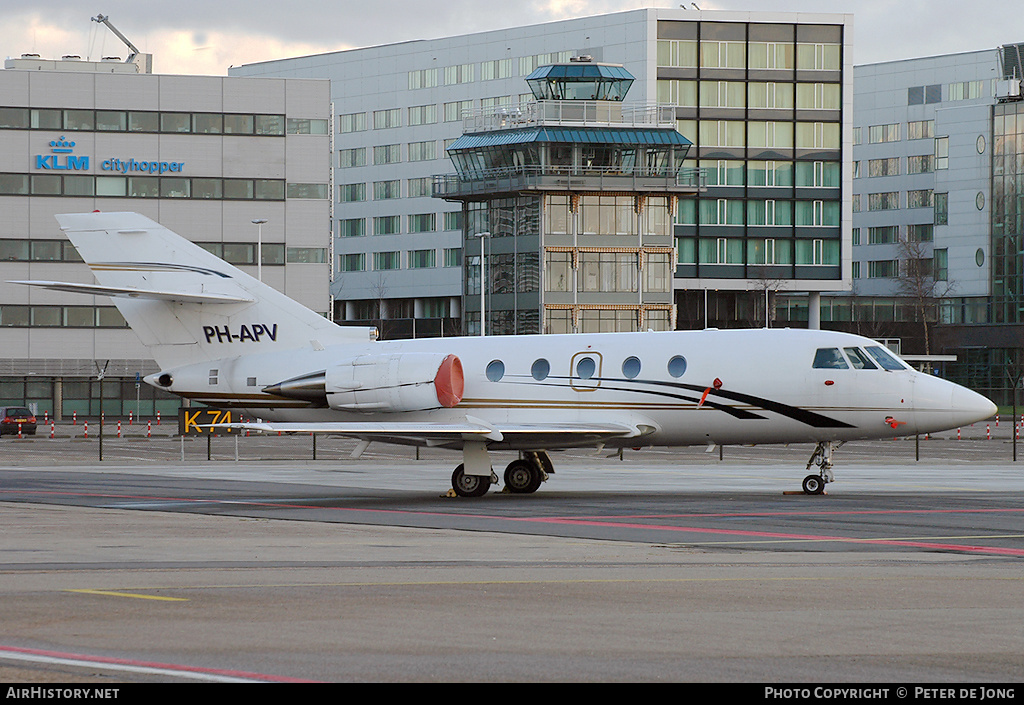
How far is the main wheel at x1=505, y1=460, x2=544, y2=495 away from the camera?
28.8 meters

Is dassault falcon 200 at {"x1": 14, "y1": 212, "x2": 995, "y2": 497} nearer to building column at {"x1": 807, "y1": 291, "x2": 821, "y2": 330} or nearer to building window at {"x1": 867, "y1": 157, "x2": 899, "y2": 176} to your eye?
building column at {"x1": 807, "y1": 291, "x2": 821, "y2": 330}

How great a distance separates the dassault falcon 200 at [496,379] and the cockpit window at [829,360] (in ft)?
0.09

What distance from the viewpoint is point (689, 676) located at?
29.7ft

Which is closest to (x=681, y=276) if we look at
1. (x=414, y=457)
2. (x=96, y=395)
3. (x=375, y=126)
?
(x=375, y=126)

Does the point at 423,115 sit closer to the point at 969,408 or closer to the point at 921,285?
the point at 921,285

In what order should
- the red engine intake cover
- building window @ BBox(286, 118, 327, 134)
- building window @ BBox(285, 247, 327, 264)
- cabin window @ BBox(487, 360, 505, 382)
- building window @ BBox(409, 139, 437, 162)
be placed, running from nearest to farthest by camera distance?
the red engine intake cover < cabin window @ BBox(487, 360, 505, 382) < building window @ BBox(286, 118, 327, 134) < building window @ BBox(285, 247, 327, 264) < building window @ BBox(409, 139, 437, 162)

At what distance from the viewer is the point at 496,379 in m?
A: 28.5

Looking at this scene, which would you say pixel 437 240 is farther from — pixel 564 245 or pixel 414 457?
pixel 414 457

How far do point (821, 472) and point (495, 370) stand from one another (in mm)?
6561

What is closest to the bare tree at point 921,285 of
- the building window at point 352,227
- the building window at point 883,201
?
the building window at point 883,201

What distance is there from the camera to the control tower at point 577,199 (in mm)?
92438

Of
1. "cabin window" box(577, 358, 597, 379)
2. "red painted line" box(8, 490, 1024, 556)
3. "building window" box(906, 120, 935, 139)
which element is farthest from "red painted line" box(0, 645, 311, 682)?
→ "building window" box(906, 120, 935, 139)

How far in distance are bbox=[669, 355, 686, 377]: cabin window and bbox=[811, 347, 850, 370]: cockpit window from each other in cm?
243

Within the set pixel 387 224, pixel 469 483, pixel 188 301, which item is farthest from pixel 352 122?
pixel 469 483
